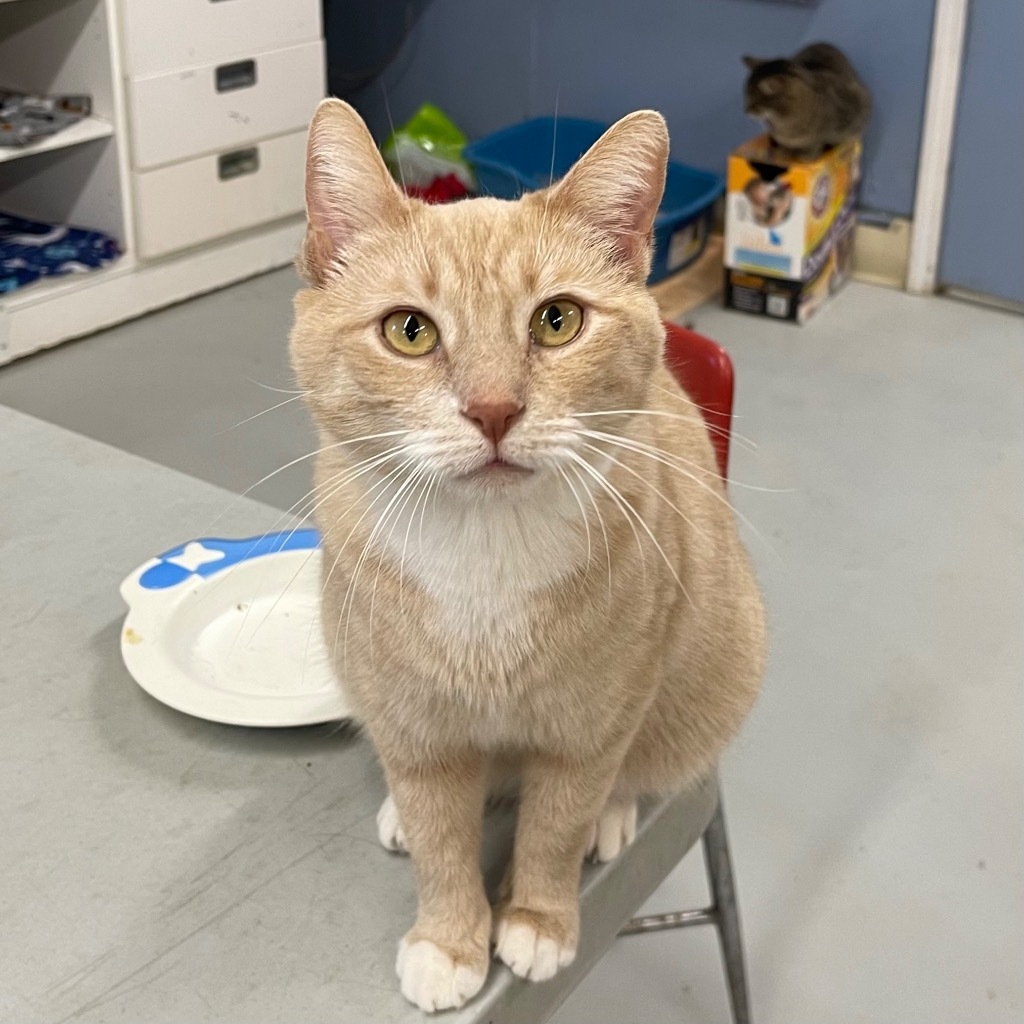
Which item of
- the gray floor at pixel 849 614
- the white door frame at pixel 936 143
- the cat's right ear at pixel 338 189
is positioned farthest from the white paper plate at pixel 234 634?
the white door frame at pixel 936 143

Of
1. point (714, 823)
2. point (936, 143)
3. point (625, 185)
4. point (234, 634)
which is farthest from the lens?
point (936, 143)

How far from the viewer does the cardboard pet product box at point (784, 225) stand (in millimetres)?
3123

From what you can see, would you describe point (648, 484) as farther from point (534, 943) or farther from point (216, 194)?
point (216, 194)

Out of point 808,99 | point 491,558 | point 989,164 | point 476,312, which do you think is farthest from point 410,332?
point 989,164

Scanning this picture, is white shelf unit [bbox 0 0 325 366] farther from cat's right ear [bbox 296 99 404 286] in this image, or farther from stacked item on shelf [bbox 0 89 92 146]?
cat's right ear [bbox 296 99 404 286]

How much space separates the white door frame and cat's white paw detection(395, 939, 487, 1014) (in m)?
2.87

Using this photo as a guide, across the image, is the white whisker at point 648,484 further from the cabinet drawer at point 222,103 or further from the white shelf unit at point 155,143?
the cabinet drawer at point 222,103

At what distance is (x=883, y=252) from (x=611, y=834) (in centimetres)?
277

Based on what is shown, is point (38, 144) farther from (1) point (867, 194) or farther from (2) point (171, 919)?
(2) point (171, 919)

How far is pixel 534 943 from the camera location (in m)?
0.90

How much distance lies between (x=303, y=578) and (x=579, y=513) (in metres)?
0.42

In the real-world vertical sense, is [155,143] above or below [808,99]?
below

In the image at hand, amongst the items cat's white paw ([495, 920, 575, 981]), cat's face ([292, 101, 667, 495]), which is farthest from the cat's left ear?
cat's white paw ([495, 920, 575, 981])

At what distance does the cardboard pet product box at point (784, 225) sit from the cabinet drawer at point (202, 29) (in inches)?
48.3
